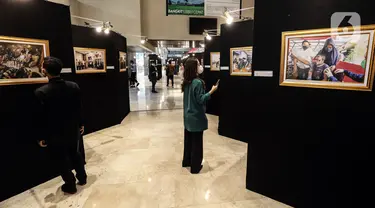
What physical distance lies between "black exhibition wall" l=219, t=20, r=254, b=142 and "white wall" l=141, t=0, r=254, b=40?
267 inches

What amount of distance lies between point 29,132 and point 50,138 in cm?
63

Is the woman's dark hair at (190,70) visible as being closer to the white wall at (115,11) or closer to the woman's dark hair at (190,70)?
the woman's dark hair at (190,70)

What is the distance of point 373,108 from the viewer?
1906 millimetres

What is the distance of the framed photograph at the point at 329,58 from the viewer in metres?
1.90

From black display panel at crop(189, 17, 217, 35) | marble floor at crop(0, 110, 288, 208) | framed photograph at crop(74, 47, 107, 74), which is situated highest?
black display panel at crop(189, 17, 217, 35)

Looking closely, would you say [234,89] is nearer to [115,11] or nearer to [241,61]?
[241,61]

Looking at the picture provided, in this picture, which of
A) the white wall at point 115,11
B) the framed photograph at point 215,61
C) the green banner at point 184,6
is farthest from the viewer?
the white wall at point 115,11

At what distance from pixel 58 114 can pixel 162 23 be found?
9605 millimetres

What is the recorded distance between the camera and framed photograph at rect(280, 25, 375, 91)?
1901mm

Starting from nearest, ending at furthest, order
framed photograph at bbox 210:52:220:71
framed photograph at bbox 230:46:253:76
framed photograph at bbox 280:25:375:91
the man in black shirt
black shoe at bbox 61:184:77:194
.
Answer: framed photograph at bbox 280:25:375:91, the man in black shirt, black shoe at bbox 61:184:77:194, framed photograph at bbox 230:46:253:76, framed photograph at bbox 210:52:220:71

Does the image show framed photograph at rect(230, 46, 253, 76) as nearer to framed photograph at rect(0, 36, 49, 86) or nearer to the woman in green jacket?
the woman in green jacket

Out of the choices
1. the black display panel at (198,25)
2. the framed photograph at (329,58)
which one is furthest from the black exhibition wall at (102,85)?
the black display panel at (198,25)

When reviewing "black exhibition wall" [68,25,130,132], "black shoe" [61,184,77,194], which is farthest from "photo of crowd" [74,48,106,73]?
"black shoe" [61,184,77,194]

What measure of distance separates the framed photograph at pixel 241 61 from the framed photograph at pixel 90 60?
324cm
